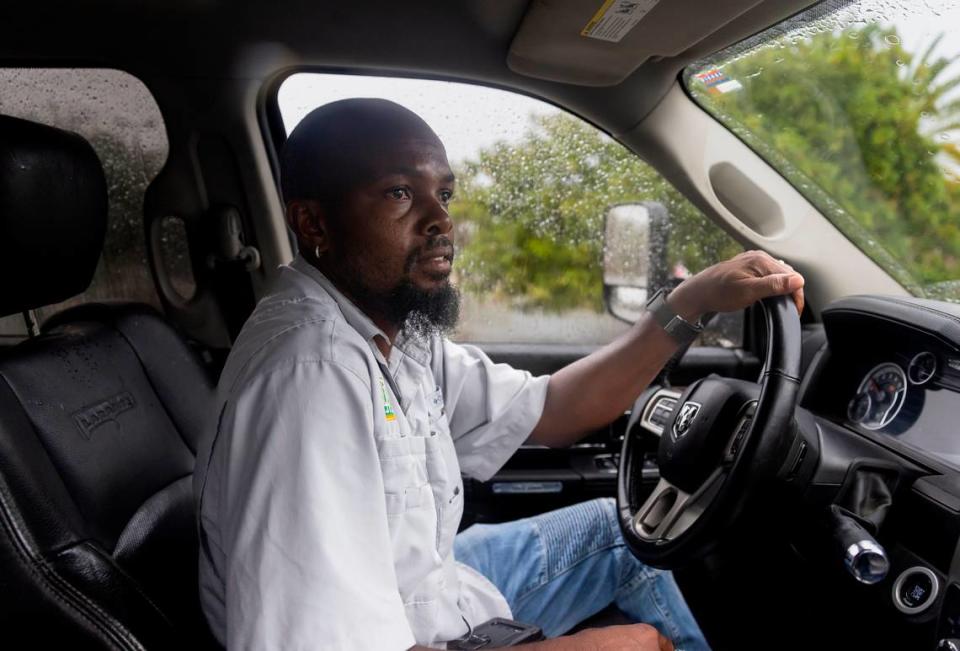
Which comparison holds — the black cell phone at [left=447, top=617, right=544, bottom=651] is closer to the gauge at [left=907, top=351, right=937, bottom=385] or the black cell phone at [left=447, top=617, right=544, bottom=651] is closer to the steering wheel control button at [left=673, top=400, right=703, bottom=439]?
the steering wheel control button at [left=673, top=400, right=703, bottom=439]

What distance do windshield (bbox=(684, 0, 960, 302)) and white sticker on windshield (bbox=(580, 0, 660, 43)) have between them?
0.29 meters

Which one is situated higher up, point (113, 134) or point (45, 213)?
point (113, 134)

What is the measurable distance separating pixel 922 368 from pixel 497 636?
0.92m

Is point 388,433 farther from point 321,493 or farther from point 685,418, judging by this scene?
point 685,418

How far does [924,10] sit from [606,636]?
1352 mm

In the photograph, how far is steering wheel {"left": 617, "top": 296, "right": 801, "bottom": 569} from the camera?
128 cm

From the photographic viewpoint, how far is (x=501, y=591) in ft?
5.53

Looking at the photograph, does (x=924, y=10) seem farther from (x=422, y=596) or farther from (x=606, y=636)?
(x=422, y=596)

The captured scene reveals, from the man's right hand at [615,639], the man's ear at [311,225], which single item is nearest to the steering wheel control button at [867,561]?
the man's right hand at [615,639]

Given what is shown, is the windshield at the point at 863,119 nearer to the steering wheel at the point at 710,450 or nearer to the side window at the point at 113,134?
the steering wheel at the point at 710,450

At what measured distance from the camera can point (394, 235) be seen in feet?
4.63

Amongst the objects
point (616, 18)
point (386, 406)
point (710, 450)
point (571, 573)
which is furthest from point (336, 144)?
point (571, 573)

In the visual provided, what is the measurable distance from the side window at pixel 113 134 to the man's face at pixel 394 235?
1.01 meters

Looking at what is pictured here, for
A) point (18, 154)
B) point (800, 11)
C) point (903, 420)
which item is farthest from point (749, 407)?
point (18, 154)
